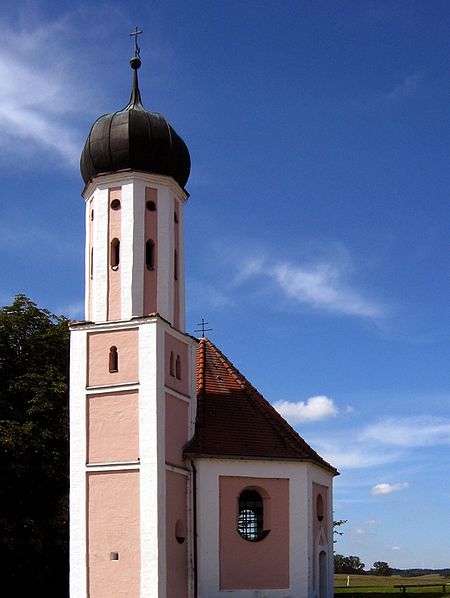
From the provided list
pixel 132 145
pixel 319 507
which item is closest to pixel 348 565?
pixel 319 507

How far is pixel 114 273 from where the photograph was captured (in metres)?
23.8

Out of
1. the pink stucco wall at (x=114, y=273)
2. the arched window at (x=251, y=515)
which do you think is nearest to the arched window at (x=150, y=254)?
the pink stucco wall at (x=114, y=273)

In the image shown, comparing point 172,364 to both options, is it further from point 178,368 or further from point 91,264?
point 91,264

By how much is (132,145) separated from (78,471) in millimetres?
9187

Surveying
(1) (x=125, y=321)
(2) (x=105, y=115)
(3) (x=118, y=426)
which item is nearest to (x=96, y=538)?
(3) (x=118, y=426)

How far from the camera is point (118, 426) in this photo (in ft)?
74.0

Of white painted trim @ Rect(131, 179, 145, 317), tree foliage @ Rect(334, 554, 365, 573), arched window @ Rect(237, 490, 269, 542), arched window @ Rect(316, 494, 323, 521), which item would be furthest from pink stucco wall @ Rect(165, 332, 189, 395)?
tree foliage @ Rect(334, 554, 365, 573)

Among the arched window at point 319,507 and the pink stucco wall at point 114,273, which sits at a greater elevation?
the pink stucco wall at point 114,273

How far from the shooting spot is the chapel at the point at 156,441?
2194 cm

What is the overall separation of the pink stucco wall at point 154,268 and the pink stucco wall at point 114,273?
75 centimetres

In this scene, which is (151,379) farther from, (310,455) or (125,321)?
(310,455)

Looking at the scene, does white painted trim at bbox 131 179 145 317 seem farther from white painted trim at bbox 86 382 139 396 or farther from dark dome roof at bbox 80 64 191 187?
white painted trim at bbox 86 382 139 396

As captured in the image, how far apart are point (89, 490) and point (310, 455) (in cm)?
684

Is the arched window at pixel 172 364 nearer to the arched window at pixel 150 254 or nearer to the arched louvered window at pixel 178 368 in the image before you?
the arched louvered window at pixel 178 368
